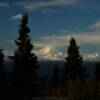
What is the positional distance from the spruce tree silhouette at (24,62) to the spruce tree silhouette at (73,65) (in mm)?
8986

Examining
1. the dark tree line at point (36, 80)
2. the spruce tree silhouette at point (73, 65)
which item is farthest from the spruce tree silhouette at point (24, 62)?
the spruce tree silhouette at point (73, 65)

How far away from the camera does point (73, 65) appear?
63688 millimetres

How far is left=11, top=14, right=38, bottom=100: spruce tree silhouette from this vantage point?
5168 centimetres

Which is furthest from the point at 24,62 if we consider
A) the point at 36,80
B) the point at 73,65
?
the point at 73,65

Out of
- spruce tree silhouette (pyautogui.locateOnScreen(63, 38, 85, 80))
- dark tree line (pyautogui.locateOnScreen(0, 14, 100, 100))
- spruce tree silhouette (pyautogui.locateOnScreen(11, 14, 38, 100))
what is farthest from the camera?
spruce tree silhouette (pyautogui.locateOnScreen(63, 38, 85, 80))

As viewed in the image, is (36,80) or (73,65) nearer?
(36,80)

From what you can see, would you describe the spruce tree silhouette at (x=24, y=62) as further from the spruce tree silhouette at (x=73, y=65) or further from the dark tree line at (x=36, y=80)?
the spruce tree silhouette at (x=73, y=65)

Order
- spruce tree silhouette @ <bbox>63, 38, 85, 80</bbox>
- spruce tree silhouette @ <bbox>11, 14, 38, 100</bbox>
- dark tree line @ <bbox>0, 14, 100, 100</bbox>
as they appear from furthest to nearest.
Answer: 1. spruce tree silhouette @ <bbox>63, 38, 85, 80</bbox>
2. spruce tree silhouette @ <bbox>11, 14, 38, 100</bbox>
3. dark tree line @ <bbox>0, 14, 100, 100</bbox>

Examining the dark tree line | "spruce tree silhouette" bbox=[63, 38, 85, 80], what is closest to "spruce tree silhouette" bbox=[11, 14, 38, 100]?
the dark tree line

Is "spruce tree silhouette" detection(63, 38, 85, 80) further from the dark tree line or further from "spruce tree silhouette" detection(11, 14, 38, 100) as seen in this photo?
"spruce tree silhouette" detection(11, 14, 38, 100)

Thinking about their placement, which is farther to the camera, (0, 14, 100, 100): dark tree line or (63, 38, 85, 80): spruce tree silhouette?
(63, 38, 85, 80): spruce tree silhouette

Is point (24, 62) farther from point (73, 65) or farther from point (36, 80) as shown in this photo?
point (73, 65)

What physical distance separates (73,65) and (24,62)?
12315 millimetres

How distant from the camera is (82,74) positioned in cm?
6322
